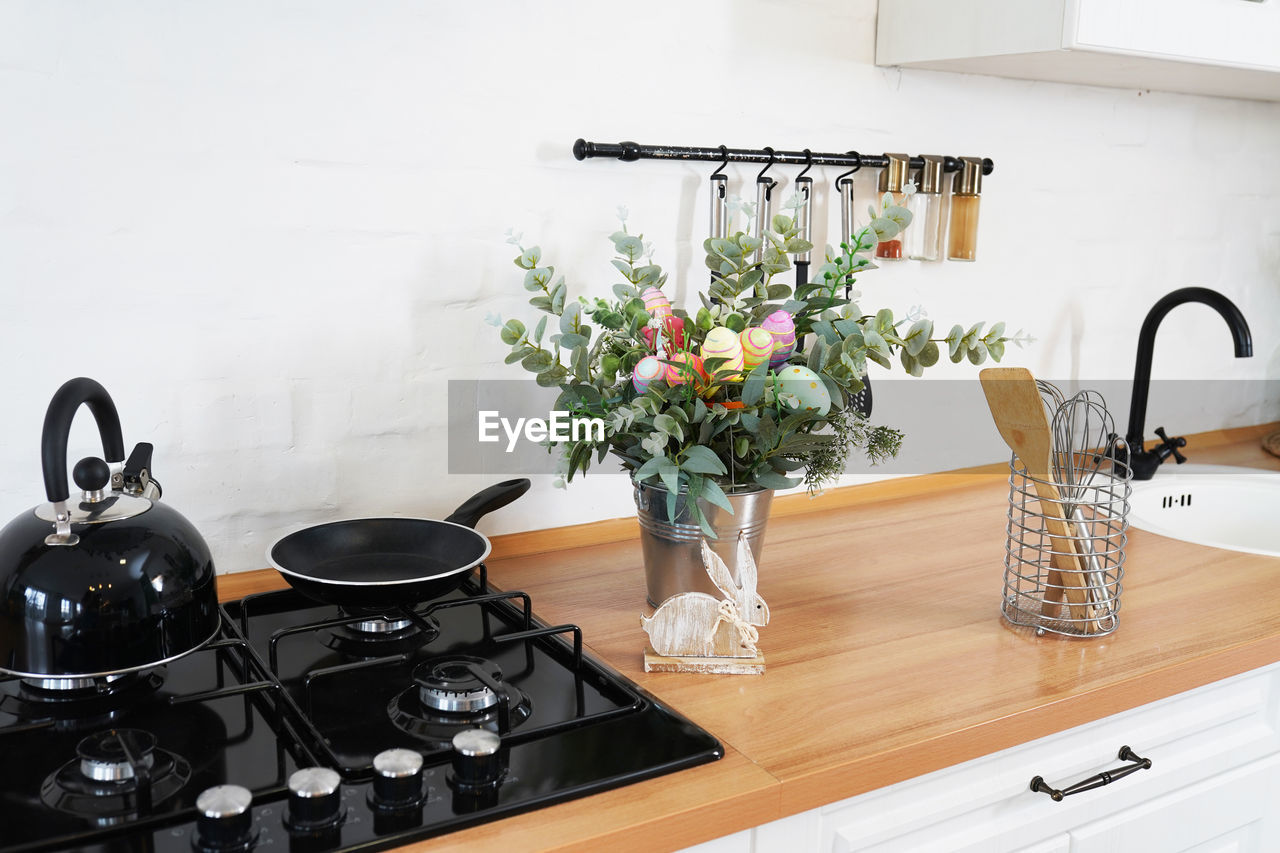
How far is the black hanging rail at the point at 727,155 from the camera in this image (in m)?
1.38

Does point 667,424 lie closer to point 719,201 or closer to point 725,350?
point 725,350

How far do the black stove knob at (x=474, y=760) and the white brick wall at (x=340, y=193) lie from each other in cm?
55

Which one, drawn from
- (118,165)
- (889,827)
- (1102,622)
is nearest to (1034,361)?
(1102,622)

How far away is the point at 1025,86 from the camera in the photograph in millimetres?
1767

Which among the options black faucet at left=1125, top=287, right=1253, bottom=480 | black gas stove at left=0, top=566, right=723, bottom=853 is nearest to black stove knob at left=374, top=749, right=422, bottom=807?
black gas stove at left=0, top=566, right=723, bottom=853

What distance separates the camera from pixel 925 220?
1686mm

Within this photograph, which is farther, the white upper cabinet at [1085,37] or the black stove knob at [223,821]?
the white upper cabinet at [1085,37]

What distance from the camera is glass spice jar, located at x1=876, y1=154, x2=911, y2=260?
160cm

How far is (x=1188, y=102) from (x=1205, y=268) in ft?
1.04

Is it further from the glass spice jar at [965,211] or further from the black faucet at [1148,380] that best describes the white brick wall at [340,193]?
the black faucet at [1148,380]

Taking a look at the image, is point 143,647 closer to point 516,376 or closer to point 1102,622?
point 516,376

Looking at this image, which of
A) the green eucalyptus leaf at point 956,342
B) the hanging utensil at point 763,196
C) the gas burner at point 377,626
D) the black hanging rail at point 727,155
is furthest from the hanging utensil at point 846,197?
the gas burner at point 377,626

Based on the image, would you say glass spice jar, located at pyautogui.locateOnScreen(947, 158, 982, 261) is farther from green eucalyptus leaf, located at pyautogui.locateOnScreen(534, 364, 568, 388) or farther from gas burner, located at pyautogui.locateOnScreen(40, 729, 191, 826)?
gas burner, located at pyautogui.locateOnScreen(40, 729, 191, 826)

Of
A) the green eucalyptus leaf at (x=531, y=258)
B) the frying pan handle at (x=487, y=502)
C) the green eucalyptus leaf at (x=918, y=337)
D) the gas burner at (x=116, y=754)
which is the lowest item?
the gas burner at (x=116, y=754)
